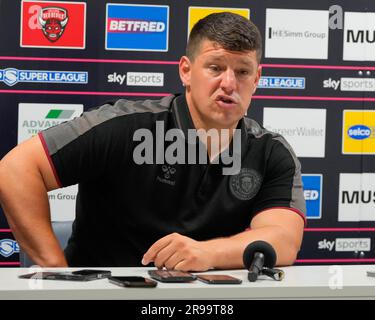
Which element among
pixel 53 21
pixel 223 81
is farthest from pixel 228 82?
pixel 53 21

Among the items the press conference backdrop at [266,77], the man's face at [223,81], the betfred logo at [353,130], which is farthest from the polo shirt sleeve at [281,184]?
the betfred logo at [353,130]

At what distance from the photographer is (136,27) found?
326cm

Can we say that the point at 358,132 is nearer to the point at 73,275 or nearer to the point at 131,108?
the point at 131,108

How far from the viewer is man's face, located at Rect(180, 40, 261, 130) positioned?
6.32 feet

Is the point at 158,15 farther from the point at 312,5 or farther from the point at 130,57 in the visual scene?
the point at 312,5

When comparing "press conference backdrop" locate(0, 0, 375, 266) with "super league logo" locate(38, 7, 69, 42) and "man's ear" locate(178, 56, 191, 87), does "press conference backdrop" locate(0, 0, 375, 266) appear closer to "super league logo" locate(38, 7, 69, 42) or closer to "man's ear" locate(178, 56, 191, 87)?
"super league logo" locate(38, 7, 69, 42)

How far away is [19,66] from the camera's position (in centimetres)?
318

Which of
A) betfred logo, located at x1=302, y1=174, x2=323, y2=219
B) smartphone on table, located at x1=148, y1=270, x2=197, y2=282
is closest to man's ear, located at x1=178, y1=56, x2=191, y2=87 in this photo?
smartphone on table, located at x1=148, y1=270, x2=197, y2=282

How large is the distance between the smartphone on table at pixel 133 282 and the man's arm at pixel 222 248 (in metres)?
0.24

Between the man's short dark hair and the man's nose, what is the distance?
0.07m

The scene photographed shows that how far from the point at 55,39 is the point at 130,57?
0.37 m

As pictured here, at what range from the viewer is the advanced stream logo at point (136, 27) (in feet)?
10.6

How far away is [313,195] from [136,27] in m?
1.23

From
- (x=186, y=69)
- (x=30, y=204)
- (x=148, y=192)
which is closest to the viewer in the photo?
(x=30, y=204)
